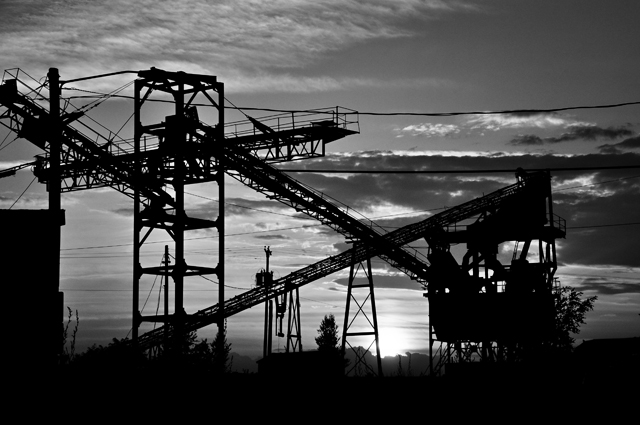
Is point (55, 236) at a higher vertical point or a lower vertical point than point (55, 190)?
lower

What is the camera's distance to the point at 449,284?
43438 mm

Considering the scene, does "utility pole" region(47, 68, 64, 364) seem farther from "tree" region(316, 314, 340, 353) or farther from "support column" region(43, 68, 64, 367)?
"tree" region(316, 314, 340, 353)

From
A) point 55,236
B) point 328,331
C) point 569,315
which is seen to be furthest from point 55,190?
point 328,331

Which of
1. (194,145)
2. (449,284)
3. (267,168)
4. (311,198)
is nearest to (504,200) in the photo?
(449,284)

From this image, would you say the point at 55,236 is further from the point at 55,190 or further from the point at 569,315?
the point at 569,315

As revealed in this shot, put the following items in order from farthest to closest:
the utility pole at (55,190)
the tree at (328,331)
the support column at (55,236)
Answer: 1. the tree at (328,331)
2. the utility pole at (55,190)
3. the support column at (55,236)

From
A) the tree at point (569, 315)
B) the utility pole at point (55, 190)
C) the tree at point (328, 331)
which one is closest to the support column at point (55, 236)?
the utility pole at point (55, 190)

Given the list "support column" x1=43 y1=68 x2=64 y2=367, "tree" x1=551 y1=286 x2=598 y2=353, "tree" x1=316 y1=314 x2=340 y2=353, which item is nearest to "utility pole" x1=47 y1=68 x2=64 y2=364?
"support column" x1=43 y1=68 x2=64 y2=367

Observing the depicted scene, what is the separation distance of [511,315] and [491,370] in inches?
→ 1053

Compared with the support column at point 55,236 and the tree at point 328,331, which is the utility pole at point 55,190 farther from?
the tree at point 328,331

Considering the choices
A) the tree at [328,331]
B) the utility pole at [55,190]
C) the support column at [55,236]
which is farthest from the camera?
the tree at [328,331]

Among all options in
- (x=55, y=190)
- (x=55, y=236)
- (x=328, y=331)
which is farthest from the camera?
(x=328, y=331)

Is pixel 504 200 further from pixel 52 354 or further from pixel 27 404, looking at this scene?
pixel 27 404

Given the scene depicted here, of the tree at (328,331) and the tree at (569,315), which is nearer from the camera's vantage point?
the tree at (569,315)
